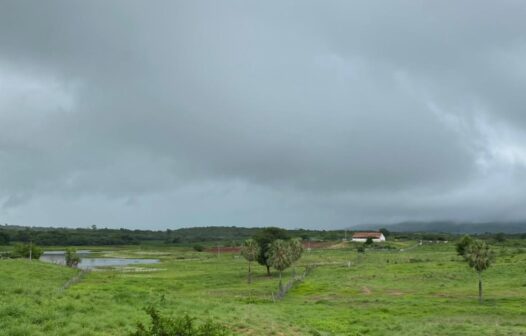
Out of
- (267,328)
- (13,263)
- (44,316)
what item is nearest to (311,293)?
(267,328)

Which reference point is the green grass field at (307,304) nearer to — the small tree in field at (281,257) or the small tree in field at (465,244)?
the small tree in field at (281,257)

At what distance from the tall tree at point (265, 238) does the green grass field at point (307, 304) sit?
835 cm

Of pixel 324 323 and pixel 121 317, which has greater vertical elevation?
pixel 121 317

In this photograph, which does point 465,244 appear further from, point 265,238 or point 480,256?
point 265,238

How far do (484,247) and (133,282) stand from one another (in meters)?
46.9

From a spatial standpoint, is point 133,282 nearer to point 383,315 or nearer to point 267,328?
point 383,315

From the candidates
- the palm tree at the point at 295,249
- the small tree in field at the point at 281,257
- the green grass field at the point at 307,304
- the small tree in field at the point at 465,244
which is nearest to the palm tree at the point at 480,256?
the small tree in field at the point at 465,244

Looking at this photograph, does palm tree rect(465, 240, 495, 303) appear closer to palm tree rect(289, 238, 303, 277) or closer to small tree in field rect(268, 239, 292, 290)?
small tree in field rect(268, 239, 292, 290)

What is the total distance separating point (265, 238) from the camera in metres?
94.4

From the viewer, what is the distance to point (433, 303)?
46.3m

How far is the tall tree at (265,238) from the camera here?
88.3 metres

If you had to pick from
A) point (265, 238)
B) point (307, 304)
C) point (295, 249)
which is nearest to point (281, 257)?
point (295, 249)

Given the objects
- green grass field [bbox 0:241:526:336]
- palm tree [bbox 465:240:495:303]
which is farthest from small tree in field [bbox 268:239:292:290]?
palm tree [bbox 465:240:495:303]

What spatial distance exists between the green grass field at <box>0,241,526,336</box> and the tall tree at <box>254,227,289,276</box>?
8.35 meters
